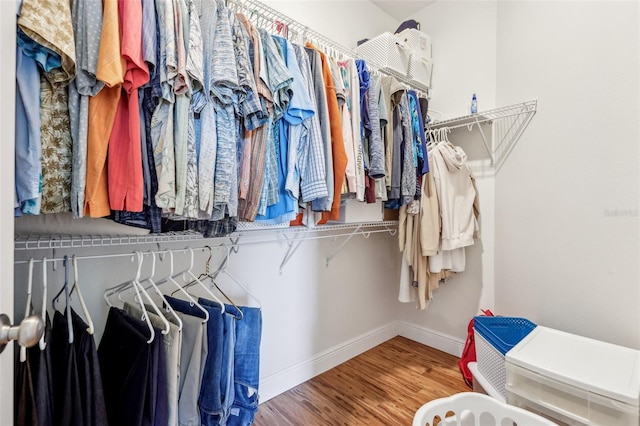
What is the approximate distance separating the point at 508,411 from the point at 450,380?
3.73ft

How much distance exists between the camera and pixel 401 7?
8.13 feet

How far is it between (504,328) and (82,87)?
2.04 meters

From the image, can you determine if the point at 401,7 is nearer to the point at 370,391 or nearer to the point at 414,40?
the point at 414,40

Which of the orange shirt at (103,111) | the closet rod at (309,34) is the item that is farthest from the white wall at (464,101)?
the orange shirt at (103,111)

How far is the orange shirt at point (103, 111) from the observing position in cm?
81

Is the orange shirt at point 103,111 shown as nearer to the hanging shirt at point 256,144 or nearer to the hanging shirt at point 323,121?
the hanging shirt at point 256,144

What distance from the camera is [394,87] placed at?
1680mm

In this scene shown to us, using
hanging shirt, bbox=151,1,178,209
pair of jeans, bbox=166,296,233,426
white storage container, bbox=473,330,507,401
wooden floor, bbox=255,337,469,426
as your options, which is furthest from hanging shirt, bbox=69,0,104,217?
white storage container, bbox=473,330,507,401

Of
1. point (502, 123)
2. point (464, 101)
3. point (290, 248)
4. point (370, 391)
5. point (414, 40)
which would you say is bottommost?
point (370, 391)

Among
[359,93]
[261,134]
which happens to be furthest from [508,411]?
[359,93]

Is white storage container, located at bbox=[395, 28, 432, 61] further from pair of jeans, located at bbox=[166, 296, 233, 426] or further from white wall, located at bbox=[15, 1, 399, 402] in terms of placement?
pair of jeans, located at bbox=[166, 296, 233, 426]

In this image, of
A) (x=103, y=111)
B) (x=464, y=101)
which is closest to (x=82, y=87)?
(x=103, y=111)

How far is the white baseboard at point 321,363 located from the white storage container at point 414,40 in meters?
2.14

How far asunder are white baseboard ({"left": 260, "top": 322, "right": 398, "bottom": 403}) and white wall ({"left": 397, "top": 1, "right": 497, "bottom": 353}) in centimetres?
34
